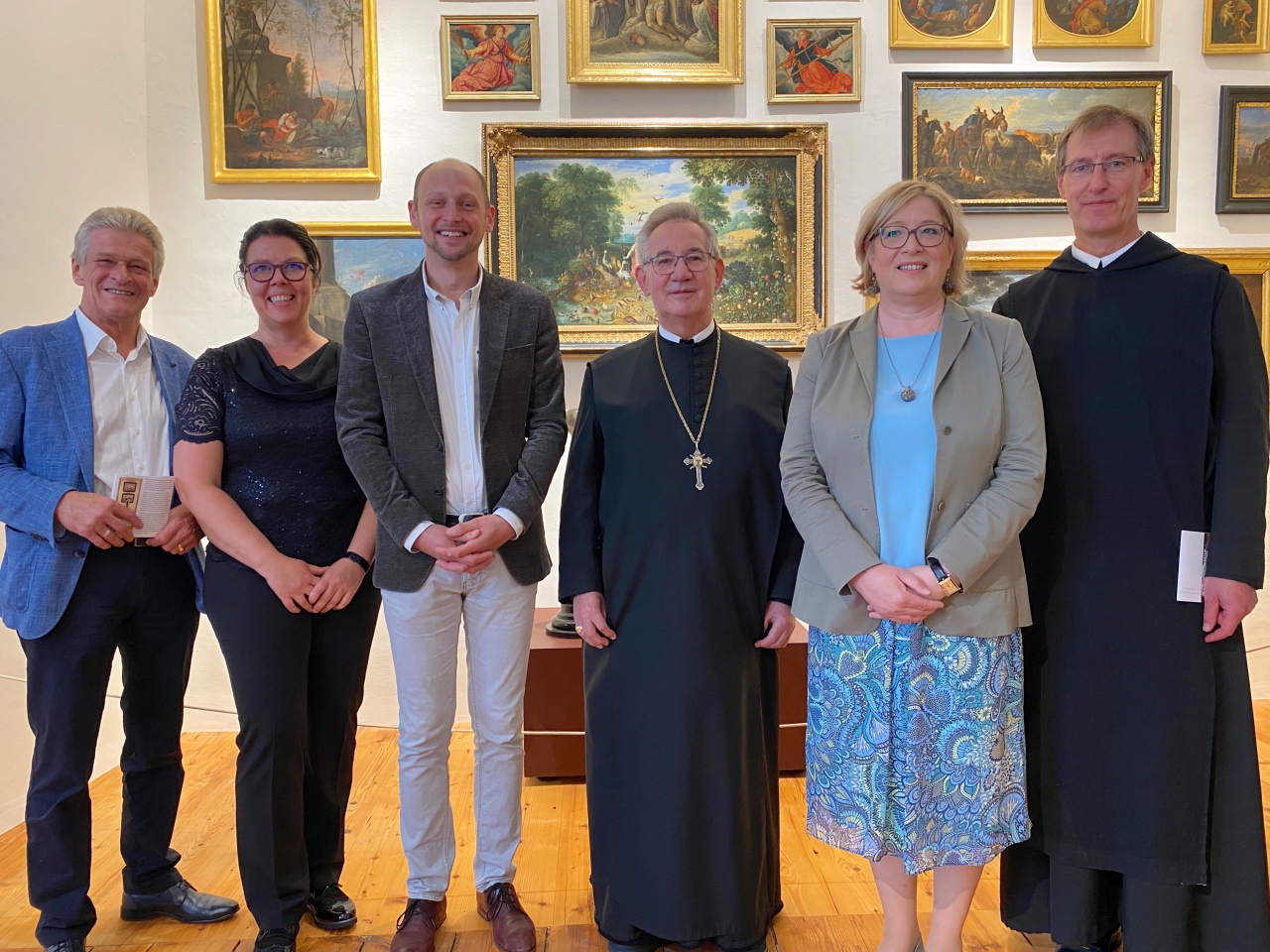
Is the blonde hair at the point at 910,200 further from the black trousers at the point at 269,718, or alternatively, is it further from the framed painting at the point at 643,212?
the framed painting at the point at 643,212

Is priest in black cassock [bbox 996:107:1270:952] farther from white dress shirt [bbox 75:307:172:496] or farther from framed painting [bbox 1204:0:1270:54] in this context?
framed painting [bbox 1204:0:1270:54]

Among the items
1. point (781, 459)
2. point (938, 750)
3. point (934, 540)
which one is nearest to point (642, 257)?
point (781, 459)

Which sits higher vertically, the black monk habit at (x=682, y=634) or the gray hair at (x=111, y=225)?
the gray hair at (x=111, y=225)

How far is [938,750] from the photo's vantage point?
83.6 inches

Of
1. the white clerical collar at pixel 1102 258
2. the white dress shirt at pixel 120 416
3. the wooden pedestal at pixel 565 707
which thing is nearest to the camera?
the white clerical collar at pixel 1102 258

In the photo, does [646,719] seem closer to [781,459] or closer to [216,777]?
[781,459]

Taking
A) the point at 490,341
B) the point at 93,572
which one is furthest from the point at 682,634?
the point at 93,572

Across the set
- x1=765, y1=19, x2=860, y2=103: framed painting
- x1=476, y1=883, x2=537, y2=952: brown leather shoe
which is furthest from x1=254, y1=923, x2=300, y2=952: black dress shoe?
x1=765, y1=19, x2=860, y2=103: framed painting

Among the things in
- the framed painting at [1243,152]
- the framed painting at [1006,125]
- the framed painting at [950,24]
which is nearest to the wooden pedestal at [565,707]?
the framed painting at [1006,125]

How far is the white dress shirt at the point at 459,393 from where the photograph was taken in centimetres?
259

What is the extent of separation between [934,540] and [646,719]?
0.91 meters

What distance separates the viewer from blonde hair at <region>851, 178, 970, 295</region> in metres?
2.16

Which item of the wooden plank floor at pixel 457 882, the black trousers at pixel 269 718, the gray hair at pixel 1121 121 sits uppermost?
the gray hair at pixel 1121 121

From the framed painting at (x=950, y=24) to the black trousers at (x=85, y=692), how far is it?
A: 13.2 feet
